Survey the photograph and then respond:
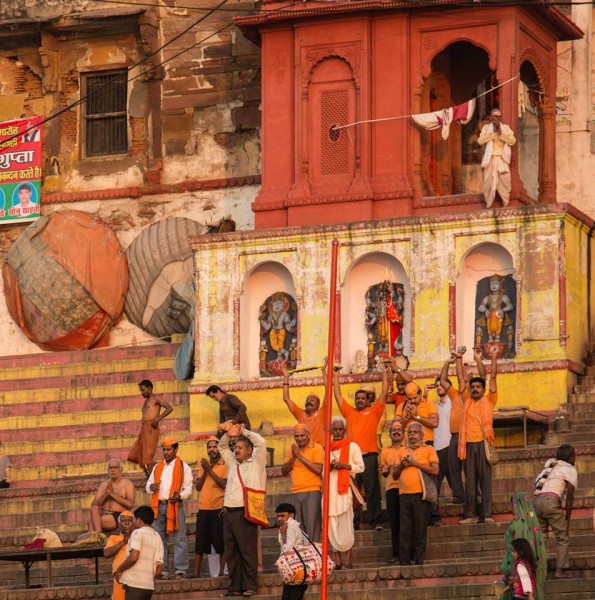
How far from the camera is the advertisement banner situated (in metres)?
34.1

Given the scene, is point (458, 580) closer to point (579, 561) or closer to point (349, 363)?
point (579, 561)

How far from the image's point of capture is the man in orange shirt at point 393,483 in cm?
2255

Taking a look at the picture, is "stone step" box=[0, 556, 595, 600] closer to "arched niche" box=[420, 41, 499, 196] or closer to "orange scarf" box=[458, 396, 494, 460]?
"orange scarf" box=[458, 396, 494, 460]

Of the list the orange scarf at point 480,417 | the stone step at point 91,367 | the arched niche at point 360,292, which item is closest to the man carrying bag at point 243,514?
the orange scarf at point 480,417

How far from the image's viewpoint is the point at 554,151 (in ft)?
101

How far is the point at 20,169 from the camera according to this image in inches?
1351

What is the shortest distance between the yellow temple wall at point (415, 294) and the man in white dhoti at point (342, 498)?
5130 mm

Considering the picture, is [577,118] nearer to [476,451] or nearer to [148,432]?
[148,432]

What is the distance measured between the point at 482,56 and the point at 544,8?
1867 millimetres

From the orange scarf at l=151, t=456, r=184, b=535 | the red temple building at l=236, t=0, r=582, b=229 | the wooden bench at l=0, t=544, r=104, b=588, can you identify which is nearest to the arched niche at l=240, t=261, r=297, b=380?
the red temple building at l=236, t=0, r=582, b=229

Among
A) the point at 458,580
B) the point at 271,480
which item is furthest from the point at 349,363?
the point at 458,580

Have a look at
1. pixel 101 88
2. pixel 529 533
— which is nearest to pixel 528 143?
pixel 101 88

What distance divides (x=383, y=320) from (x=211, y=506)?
630cm

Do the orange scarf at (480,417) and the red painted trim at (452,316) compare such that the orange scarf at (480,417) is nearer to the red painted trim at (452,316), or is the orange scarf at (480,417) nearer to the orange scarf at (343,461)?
the orange scarf at (343,461)
